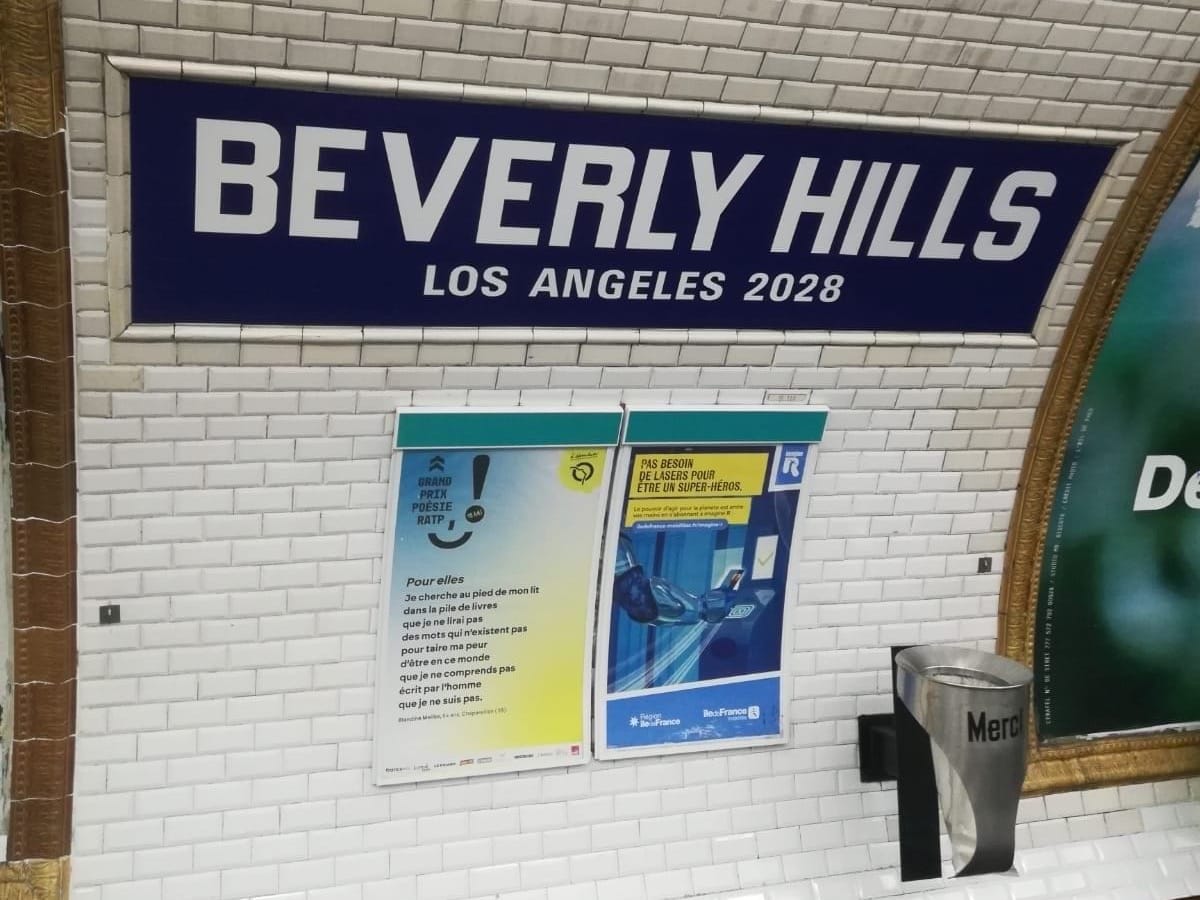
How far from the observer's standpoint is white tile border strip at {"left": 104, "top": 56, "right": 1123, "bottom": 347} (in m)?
2.53

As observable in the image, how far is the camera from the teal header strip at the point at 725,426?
3.24m

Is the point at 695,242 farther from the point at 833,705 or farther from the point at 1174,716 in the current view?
the point at 1174,716

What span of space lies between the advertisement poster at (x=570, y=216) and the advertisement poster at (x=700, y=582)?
0.39 m

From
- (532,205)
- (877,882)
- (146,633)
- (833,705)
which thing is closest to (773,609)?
(833,705)

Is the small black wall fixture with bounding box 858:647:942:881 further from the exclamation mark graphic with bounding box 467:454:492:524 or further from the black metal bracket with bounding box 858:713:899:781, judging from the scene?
the exclamation mark graphic with bounding box 467:454:492:524

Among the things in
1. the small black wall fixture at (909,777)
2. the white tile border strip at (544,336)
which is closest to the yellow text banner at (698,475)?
the white tile border strip at (544,336)

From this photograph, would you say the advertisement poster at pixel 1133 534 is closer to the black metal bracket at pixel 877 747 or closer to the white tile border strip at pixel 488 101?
the white tile border strip at pixel 488 101

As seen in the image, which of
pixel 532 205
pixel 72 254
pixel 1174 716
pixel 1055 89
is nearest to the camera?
pixel 72 254

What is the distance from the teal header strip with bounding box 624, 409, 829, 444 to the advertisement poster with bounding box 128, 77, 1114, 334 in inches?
10.2

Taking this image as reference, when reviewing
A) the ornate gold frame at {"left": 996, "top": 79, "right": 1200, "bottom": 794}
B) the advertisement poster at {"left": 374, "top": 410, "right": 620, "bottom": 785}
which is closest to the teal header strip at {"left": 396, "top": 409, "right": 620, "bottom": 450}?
the advertisement poster at {"left": 374, "top": 410, "right": 620, "bottom": 785}

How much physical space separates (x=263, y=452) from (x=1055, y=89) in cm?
234

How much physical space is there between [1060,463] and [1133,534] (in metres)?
0.44

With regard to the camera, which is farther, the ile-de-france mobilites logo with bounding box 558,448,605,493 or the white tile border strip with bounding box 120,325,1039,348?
the ile-de-france mobilites logo with bounding box 558,448,605,493

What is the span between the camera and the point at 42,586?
2893 mm
